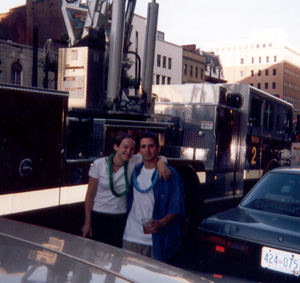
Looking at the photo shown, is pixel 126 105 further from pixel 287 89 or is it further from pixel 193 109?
pixel 287 89

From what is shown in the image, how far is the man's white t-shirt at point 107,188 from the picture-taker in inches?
167

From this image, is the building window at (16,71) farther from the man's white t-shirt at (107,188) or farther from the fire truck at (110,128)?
the man's white t-shirt at (107,188)

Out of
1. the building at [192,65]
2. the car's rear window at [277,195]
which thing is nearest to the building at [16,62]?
the building at [192,65]

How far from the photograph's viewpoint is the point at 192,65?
63.1m

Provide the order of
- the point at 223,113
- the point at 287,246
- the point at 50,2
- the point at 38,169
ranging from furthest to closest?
1. the point at 50,2
2. the point at 223,113
3. the point at 38,169
4. the point at 287,246

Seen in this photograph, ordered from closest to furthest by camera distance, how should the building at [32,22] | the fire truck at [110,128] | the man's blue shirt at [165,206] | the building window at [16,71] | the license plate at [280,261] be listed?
the license plate at [280,261]
the man's blue shirt at [165,206]
the fire truck at [110,128]
the building window at [16,71]
the building at [32,22]

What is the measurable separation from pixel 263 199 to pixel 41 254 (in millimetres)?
3312

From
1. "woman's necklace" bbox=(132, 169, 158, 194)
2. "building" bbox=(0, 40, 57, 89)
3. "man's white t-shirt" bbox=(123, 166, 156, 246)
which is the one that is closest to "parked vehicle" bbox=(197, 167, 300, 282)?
"man's white t-shirt" bbox=(123, 166, 156, 246)

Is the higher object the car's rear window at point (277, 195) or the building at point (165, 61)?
the building at point (165, 61)

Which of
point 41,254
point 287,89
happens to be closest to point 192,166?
point 41,254

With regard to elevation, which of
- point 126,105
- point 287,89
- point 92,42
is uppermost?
point 287,89

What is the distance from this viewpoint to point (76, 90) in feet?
21.5

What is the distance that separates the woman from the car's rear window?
1447 millimetres

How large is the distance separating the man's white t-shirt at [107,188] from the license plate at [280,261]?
1345 millimetres
